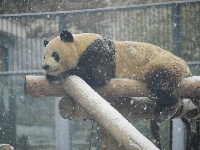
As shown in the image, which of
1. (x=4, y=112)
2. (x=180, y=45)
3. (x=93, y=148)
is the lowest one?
(x=93, y=148)

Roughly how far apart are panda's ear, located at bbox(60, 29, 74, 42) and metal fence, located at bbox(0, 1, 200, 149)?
3.90 meters

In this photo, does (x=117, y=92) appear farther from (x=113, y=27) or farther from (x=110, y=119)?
(x=113, y=27)

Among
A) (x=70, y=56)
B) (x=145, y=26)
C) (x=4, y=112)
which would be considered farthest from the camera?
(x=4, y=112)

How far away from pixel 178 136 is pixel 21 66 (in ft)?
11.2

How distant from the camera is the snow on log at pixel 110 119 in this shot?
205cm

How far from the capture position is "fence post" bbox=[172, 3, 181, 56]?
7.50 meters

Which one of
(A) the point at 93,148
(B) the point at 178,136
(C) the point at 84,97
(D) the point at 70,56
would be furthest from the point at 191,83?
(A) the point at 93,148

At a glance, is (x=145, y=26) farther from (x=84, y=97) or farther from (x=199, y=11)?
(x=84, y=97)

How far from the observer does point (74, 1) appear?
15.1 metres

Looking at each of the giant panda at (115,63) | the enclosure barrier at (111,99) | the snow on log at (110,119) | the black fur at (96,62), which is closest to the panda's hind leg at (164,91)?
the giant panda at (115,63)

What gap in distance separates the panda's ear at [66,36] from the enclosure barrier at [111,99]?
0.56 meters

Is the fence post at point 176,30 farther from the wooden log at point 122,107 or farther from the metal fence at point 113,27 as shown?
the wooden log at point 122,107

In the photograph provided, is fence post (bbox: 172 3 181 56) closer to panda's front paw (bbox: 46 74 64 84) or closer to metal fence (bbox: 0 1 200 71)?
metal fence (bbox: 0 1 200 71)

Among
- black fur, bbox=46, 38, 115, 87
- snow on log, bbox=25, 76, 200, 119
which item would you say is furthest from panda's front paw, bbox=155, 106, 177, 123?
black fur, bbox=46, 38, 115, 87
